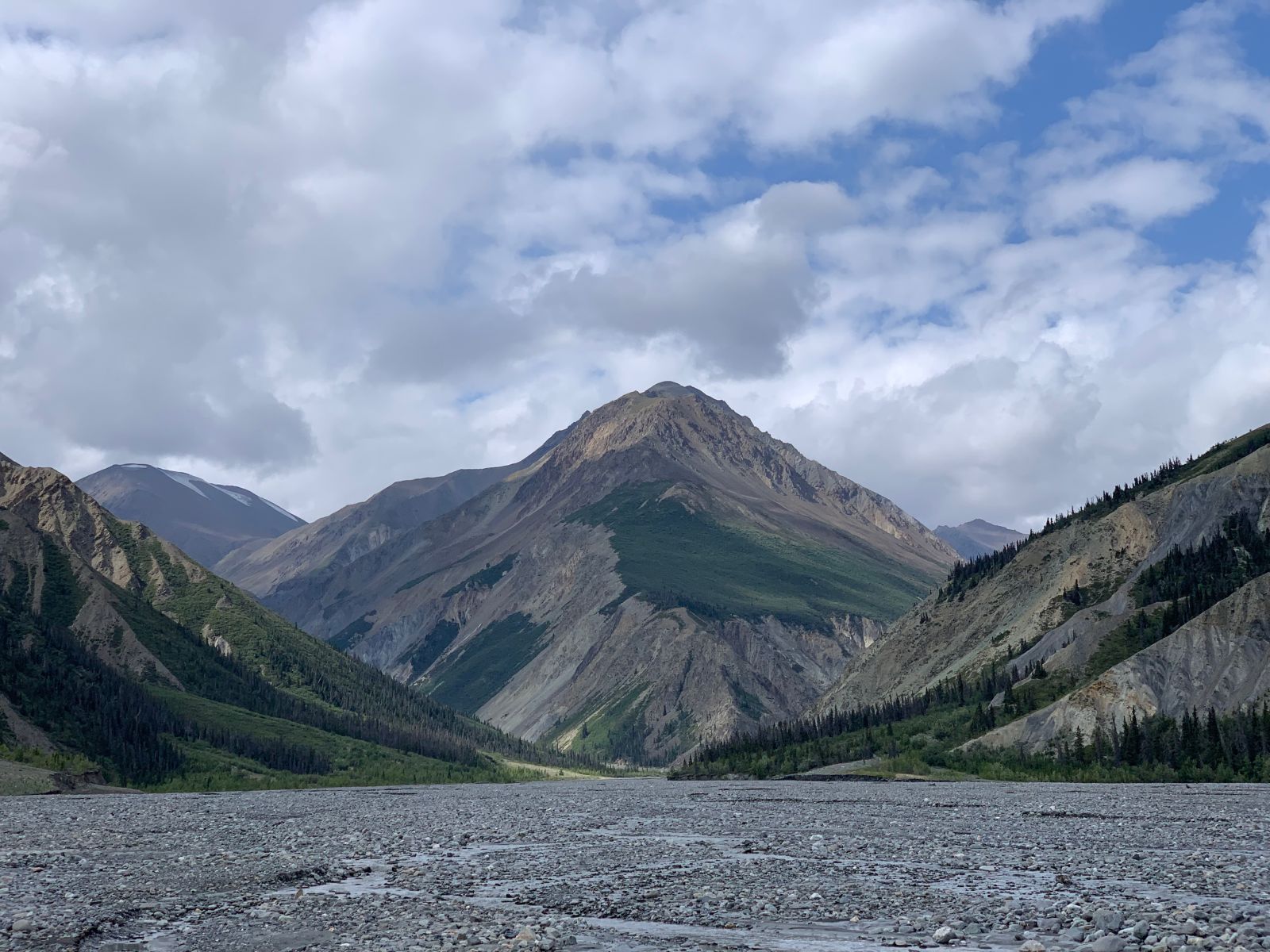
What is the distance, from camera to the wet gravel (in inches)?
1049

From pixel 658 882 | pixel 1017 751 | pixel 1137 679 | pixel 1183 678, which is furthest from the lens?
pixel 1017 751

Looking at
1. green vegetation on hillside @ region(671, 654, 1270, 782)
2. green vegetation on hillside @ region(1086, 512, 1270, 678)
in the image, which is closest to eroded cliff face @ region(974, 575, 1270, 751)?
green vegetation on hillside @ region(671, 654, 1270, 782)

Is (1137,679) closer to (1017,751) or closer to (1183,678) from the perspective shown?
(1183,678)

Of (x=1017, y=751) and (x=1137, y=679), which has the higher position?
(x=1137, y=679)

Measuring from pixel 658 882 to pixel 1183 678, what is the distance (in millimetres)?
120522

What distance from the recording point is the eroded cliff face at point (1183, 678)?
134 metres

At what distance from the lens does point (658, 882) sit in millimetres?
37656

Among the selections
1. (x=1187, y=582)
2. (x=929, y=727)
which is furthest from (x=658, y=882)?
(x=1187, y=582)

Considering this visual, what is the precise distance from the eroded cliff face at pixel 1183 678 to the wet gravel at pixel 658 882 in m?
65.5

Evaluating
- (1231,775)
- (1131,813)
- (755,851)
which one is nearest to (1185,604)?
(1231,775)

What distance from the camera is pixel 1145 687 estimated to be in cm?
13825

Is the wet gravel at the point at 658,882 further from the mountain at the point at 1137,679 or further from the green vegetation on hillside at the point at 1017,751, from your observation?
the mountain at the point at 1137,679

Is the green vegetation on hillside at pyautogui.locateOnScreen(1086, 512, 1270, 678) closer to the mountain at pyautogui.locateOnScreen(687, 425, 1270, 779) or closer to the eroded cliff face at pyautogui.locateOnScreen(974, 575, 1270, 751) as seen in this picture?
the mountain at pyautogui.locateOnScreen(687, 425, 1270, 779)

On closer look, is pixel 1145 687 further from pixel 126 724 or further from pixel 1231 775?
pixel 126 724
